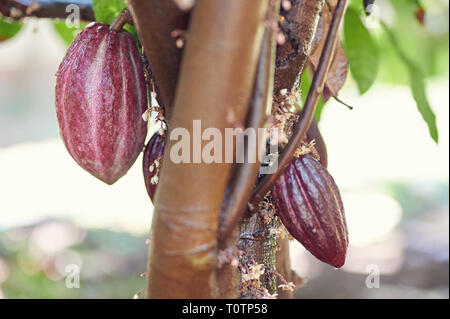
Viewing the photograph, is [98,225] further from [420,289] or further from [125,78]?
[125,78]

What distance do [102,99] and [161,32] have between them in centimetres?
22

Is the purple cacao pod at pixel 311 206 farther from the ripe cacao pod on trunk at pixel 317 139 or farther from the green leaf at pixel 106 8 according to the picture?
the green leaf at pixel 106 8

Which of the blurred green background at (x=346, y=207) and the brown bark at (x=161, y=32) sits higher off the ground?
the blurred green background at (x=346, y=207)

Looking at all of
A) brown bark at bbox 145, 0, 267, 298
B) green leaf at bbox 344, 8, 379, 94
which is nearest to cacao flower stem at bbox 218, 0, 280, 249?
brown bark at bbox 145, 0, 267, 298

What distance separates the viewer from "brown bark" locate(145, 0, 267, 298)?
425 mm

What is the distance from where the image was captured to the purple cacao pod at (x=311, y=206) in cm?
62

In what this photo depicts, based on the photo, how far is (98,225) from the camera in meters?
3.35

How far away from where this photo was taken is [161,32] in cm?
47

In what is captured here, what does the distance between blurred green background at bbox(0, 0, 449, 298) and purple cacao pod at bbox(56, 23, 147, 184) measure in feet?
2.18

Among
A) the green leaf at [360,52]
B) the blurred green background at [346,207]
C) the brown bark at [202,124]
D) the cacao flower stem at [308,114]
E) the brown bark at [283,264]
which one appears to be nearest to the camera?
the brown bark at [202,124]

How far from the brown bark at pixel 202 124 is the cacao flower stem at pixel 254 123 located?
0.01m

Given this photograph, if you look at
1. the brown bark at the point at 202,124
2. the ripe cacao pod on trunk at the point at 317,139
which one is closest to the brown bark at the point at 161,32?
the brown bark at the point at 202,124

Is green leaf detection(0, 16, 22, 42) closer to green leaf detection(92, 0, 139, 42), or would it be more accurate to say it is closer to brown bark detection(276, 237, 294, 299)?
green leaf detection(92, 0, 139, 42)
